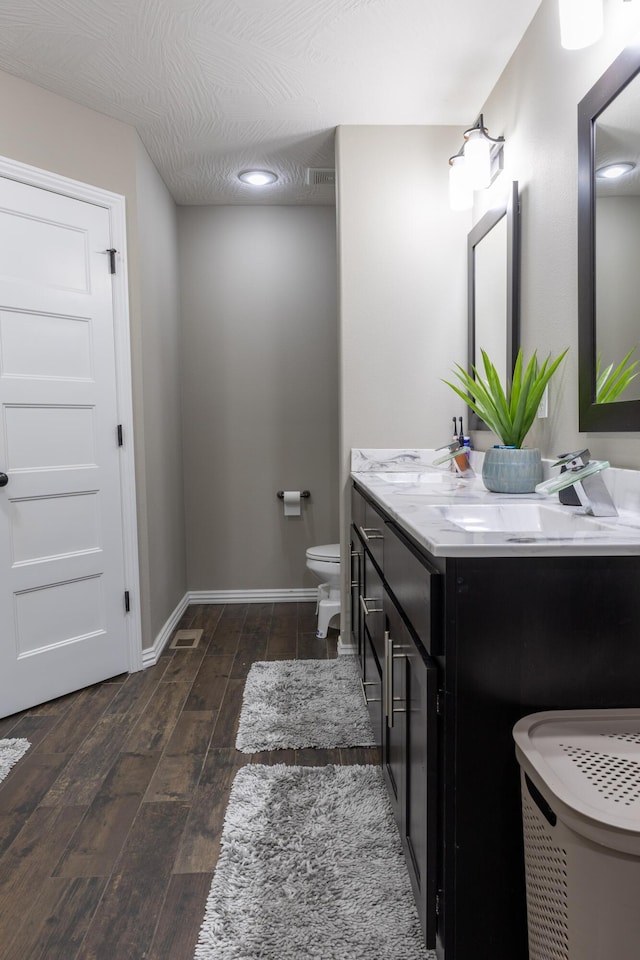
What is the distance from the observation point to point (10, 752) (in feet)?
6.47

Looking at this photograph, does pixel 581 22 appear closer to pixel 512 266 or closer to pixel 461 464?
pixel 512 266

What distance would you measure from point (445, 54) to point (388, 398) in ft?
4.18

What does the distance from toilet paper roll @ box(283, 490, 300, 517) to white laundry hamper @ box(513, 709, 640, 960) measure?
9.12ft

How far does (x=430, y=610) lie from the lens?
95cm

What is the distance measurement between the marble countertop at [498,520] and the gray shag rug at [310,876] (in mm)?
802

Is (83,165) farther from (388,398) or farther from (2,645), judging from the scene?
(2,645)

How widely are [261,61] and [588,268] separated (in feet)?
4.74

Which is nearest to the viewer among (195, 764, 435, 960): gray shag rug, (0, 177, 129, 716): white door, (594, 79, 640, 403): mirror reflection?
(195, 764, 435, 960): gray shag rug

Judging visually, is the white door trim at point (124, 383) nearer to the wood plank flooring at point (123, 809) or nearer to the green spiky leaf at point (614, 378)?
the wood plank flooring at point (123, 809)

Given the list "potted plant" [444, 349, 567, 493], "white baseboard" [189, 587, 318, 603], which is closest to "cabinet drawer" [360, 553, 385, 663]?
"potted plant" [444, 349, 567, 493]

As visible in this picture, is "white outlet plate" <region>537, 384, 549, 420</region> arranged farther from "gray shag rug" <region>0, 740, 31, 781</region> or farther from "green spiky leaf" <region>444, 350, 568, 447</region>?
"gray shag rug" <region>0, 740, 31, 781</region>

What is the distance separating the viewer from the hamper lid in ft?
2.34

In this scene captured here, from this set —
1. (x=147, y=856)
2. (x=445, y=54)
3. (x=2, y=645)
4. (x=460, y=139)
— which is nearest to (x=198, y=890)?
(x=147, y=856)

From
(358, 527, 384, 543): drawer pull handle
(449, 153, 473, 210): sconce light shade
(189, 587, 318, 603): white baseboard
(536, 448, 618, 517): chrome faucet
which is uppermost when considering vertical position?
(449, 153, 473, 210): sconce light shade
